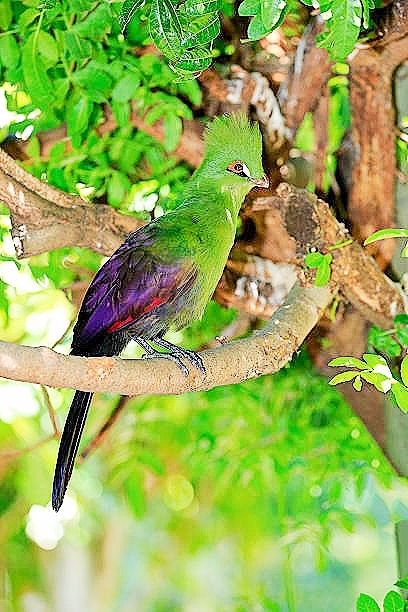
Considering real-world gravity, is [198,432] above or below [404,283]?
below

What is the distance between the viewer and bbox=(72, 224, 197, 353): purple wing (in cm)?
74

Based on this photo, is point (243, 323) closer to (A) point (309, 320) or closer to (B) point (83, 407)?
(A) point (309, 320)

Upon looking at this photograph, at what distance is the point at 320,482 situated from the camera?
128 centimetres

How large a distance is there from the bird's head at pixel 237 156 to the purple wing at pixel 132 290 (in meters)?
0.12

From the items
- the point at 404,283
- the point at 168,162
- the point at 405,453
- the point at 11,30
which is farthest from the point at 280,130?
the point at 405,453

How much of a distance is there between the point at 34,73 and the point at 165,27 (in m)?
0.36

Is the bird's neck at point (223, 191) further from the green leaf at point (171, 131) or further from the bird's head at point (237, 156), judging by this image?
the green leaf at point (171, 131)

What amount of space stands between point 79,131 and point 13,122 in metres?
0.12

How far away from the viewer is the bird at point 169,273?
72 centimetres

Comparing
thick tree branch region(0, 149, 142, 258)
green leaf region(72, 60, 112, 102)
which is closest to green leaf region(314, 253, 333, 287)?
thick tree branch region(0, 149, 142, 258)

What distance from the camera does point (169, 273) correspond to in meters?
0.74

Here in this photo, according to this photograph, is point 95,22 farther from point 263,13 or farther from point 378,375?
point 378,375

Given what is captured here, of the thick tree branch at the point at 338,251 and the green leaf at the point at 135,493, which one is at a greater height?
the thick tree branch at the point at 338,251

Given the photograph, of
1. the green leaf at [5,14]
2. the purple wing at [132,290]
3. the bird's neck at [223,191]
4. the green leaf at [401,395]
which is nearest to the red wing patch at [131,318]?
the purple wing at [132,290]
